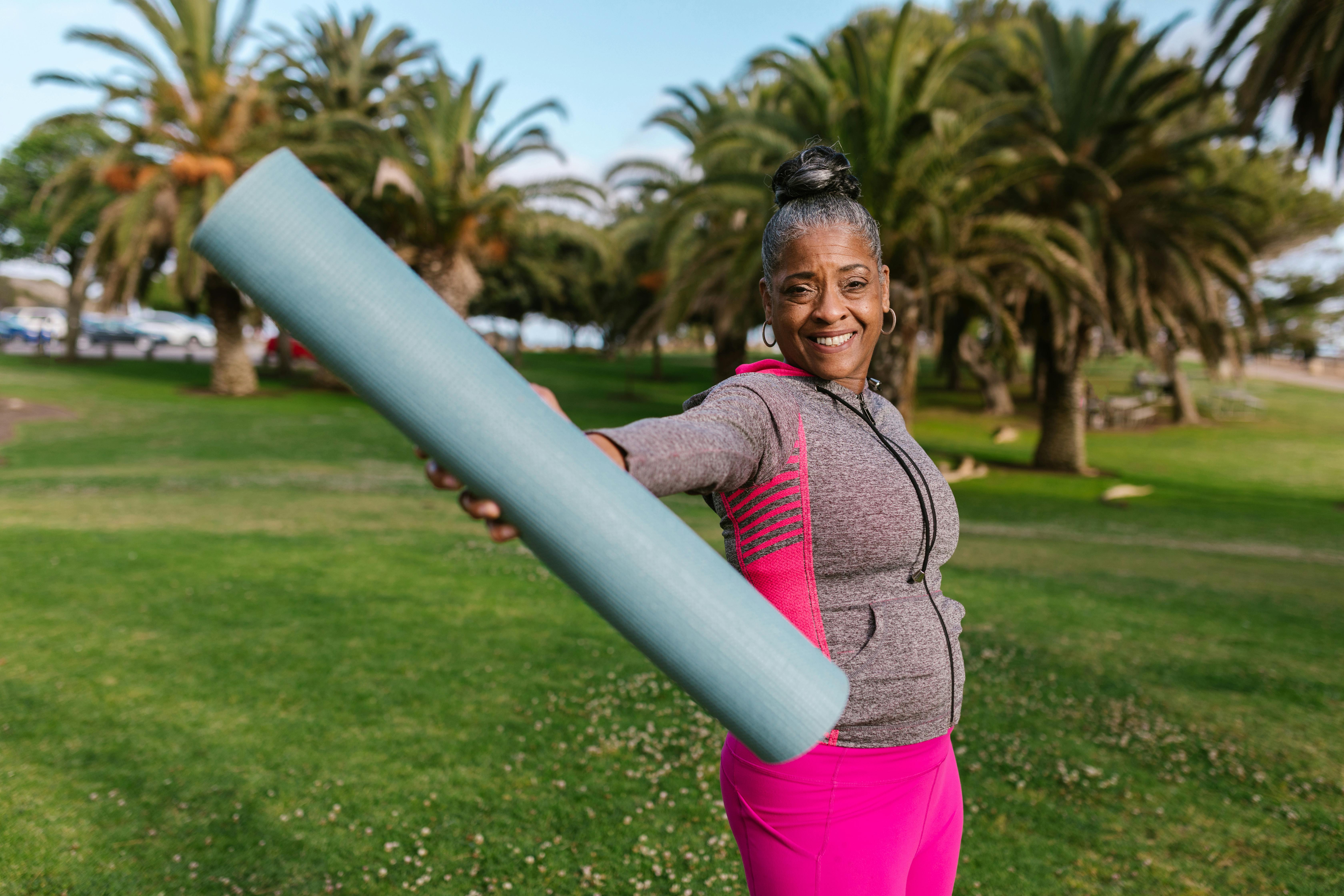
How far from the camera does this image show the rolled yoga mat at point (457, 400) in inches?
42.9

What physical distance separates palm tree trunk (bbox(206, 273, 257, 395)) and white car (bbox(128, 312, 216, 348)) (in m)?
→ 20.3

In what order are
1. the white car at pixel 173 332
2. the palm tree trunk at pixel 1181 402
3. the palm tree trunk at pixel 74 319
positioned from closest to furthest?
the palm tree trunk at pixel 74 319, the palm tree trunk at pixel 1181 402, the white car at pixel 173 332

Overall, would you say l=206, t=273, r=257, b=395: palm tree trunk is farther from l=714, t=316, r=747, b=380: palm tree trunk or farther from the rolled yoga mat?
the rolled yoga mat

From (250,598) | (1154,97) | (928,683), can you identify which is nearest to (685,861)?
(928,683)

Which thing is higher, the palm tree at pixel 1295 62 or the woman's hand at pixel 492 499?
the palm tree at pixel 1295 62

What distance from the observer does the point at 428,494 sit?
43.5ft

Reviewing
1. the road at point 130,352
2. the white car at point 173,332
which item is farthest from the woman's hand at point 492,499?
the white car at point 173,332

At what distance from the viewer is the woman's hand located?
3.69 ft

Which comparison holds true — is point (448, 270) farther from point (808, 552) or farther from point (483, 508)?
point (483, 508)

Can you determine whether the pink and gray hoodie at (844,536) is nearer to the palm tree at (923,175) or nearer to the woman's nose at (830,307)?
the woman's nose at (830,307)

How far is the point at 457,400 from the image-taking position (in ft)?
3.58

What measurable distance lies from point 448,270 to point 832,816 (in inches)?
897

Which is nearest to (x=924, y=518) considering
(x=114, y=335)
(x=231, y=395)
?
(x=231, y=395)

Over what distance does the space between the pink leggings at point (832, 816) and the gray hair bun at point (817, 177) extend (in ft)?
3.50
